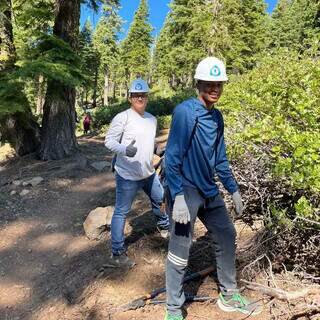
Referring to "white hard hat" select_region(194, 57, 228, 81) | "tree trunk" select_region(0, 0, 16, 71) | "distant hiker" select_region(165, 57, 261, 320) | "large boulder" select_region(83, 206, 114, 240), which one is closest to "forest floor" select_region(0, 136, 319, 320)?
"large boulder" select_region(83, 206, 114, 240)

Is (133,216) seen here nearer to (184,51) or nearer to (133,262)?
(133,262)

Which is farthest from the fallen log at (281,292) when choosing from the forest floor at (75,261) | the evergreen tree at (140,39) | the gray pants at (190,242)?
the evergreen tree at (140,39)

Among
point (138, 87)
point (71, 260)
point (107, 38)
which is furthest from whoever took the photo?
point (107, 38)

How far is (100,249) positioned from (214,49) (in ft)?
74.4

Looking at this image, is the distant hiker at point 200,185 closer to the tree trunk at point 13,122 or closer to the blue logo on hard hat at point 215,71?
the blue logo on hard hat at point 215,71

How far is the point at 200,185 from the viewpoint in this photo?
3664 millimetres

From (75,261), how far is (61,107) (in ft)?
20.8

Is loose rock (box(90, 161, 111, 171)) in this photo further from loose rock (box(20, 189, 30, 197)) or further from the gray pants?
the gray pants

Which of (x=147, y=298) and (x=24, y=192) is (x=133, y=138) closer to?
(x=147, y=298)

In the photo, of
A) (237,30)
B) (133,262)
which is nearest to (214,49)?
(237,30)

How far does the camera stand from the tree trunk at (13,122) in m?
11.5

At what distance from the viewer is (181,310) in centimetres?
400

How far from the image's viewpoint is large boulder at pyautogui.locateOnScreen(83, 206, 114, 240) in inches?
260

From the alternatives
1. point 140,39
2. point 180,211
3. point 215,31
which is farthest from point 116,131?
point 140,39
